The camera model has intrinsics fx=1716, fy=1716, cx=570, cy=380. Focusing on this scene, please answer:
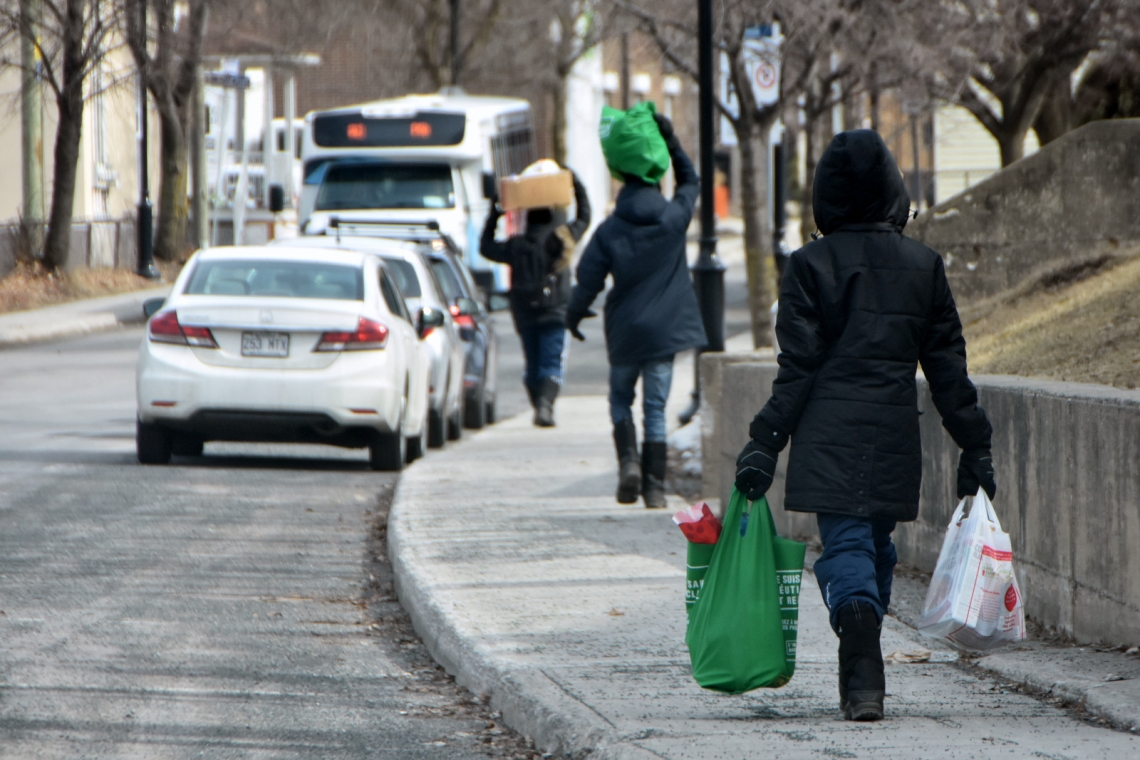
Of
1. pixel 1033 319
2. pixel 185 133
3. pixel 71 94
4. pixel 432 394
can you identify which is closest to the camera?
pixel 1033 319

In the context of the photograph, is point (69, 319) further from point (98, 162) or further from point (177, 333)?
point (177, 333)

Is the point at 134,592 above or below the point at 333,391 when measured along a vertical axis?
below

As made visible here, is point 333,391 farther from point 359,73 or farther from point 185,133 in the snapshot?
point 359,73

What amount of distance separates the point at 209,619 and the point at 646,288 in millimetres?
3079

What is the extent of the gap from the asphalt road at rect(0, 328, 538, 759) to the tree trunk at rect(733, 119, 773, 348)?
5429 mm

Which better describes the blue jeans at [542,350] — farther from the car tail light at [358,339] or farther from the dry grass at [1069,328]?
the dry grass at [1069,328]

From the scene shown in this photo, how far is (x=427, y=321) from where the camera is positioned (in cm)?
1226

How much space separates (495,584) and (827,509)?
2.63 metres

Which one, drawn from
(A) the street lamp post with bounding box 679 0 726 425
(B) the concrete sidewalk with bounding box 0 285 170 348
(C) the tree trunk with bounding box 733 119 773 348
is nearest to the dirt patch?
(A) the street lamp post with bounding box 679 0 726 425

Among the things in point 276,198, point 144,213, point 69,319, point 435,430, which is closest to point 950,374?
point 435,430

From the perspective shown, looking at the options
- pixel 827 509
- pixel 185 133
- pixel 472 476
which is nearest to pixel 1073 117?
pixel 472 476

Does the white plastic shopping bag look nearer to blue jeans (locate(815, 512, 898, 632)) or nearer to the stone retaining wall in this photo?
blue jeans (locate(815, 512, 898, 632))

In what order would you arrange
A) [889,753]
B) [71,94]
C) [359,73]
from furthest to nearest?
[359,73] < [71,94] < [889,753]

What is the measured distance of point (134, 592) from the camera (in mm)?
7348
